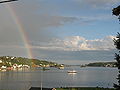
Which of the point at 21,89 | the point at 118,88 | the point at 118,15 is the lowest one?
the point at 21,89

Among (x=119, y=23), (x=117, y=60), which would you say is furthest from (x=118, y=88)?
(x=119, y=23)

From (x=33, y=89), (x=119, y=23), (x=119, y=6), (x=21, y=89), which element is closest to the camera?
(x=119, y=6)

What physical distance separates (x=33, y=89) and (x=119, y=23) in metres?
36.9

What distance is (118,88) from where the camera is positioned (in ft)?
56.2

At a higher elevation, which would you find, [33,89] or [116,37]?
[116,37]

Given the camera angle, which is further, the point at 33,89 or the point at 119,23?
the point at 33,89

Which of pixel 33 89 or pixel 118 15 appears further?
pixel 33 89

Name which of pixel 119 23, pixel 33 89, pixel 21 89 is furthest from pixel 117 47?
pixel 21 89

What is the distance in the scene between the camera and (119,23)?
18.0m

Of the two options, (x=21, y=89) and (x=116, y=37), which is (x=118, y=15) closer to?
(x=116, y=37)

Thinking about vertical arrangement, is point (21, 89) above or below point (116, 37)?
below

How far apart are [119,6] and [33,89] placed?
3821 cm

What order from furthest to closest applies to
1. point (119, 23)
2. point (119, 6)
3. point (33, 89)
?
point (33, 89)
point (119, 23)
point (119, 6)

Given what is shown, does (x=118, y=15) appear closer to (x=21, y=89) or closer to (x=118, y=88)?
(x=118, y=88)
